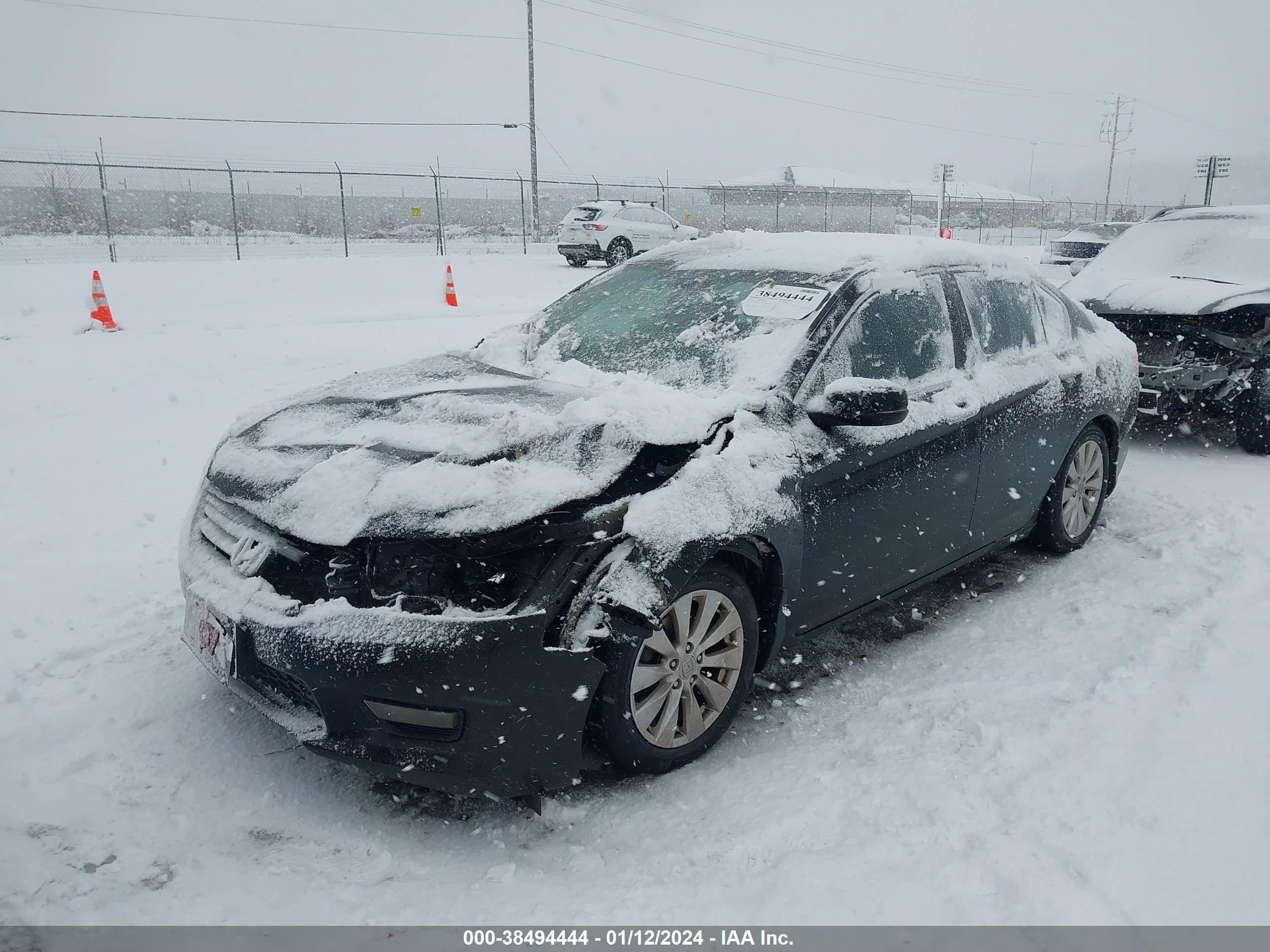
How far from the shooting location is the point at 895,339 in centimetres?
372

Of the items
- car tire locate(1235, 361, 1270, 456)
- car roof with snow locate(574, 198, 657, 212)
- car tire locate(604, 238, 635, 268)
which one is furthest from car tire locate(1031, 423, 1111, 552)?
car roof with snow locate(574, 198, 657, 212)

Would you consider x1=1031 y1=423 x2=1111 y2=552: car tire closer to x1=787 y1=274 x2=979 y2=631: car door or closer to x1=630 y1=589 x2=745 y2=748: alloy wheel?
x1=787 y1=274 x2=979 y2=631: car door

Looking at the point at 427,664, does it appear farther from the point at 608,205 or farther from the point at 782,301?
the point at 608,205

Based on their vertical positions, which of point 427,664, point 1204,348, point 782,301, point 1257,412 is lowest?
point 1257,412

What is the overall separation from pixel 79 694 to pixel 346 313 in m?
10.2

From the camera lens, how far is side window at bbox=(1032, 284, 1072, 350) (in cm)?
475

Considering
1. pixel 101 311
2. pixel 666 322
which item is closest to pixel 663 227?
pixel 101 311

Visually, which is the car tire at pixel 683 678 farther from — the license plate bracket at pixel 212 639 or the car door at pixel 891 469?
the license plate bracket at pixel 212 639

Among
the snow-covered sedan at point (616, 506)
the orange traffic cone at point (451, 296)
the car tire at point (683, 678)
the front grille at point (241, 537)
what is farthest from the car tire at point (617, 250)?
the car tire at point (683, 678)

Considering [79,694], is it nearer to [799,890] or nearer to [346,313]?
[799,890]

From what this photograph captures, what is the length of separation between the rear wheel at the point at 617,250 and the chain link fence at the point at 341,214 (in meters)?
3.80

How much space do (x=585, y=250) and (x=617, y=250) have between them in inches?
30.5

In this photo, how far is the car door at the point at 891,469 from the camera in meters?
3.31

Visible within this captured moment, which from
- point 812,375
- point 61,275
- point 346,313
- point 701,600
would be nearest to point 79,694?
point 701,600
